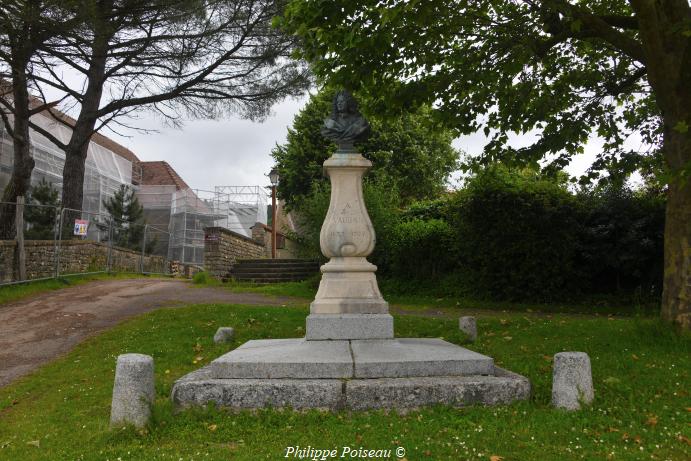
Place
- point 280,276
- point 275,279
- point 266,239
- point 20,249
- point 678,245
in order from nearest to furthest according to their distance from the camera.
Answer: point 678,245
point 20,249
point 275,279
point 280,276
point 266,239

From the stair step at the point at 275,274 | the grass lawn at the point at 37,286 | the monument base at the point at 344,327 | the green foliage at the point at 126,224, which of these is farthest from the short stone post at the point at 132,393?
the green foliage at the point at 126,224

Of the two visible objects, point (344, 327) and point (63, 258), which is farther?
point (63, 258)

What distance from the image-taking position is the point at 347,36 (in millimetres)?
6770

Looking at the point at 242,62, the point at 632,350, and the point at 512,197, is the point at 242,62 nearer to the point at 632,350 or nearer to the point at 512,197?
the point at 512,197

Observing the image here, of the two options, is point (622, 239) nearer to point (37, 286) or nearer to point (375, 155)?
point (375, 155)

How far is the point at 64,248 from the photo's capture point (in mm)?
16406

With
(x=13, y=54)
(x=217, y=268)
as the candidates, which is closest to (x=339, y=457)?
(x=13, y=54)

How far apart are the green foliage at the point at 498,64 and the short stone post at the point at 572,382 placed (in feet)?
13.6

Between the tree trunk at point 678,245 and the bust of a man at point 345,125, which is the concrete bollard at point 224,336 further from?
the tree trunk at point 678,245

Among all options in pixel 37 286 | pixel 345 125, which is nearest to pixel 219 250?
pixel 37 286

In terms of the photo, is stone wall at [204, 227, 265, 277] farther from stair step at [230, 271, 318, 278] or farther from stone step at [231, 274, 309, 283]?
stone step at [231, 274, 309, 283]


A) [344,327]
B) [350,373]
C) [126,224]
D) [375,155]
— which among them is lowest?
[350,373]

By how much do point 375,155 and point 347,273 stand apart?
17.8 meters

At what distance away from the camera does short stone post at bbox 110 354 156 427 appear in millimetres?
4289
